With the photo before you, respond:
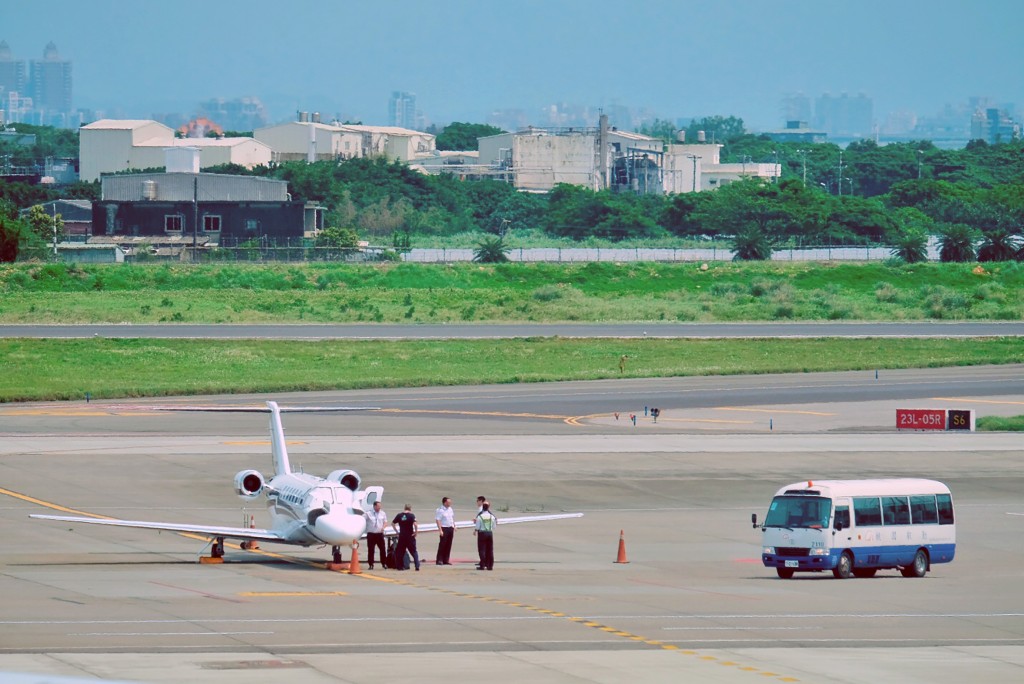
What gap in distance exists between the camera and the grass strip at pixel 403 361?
3147 inches

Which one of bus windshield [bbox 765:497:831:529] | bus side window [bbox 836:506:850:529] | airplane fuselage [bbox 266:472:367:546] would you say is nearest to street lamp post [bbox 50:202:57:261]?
airplane fuselage [bbox 266:472:367:546]

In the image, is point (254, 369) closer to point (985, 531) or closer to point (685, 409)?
point (685, 409)

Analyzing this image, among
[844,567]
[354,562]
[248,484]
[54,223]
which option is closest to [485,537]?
[354,562]

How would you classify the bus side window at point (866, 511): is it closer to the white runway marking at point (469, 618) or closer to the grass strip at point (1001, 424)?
the white runway marking at point (469, 618)

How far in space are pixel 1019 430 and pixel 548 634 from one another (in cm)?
4260

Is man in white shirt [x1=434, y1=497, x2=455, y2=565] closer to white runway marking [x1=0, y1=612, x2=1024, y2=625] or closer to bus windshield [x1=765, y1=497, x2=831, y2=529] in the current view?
white runway marking [x1=0, y1=612, x2=1024, y2=625]

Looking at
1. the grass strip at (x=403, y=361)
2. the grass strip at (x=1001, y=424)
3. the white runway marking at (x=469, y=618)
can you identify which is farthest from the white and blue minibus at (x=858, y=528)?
the grass strip at (x=403, y=361)

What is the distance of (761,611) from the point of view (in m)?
31.6

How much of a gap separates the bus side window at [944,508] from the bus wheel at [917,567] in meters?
1.03

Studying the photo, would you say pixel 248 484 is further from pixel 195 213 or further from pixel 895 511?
pixel 195 213

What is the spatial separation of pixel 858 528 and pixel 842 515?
0.85 m

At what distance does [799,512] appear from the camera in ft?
123

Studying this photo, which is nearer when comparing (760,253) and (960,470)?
(960,470)

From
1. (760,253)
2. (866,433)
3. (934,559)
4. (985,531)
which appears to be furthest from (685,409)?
(760,253)
